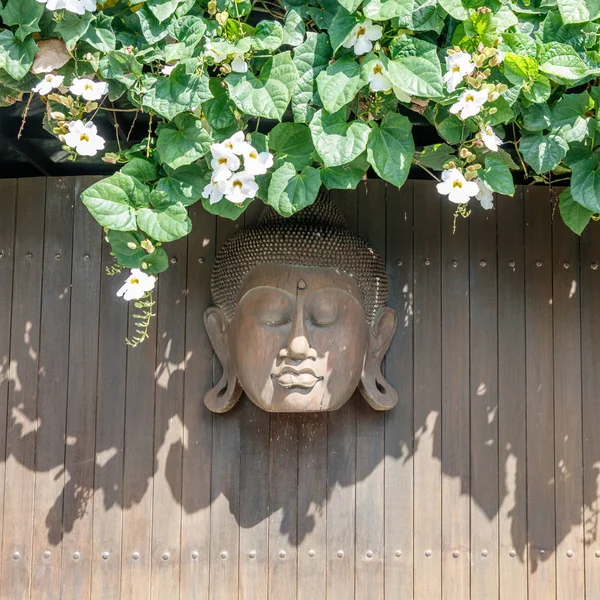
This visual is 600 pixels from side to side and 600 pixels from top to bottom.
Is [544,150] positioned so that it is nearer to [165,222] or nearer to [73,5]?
[165,222]

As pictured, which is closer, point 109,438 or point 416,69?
point 416,69

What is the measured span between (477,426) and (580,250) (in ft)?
2.21

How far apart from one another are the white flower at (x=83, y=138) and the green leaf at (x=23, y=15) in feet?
0.74

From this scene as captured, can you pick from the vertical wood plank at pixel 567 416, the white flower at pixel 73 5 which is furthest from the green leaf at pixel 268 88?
the vertical wood plank at pixel 567 416

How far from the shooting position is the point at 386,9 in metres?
1.71

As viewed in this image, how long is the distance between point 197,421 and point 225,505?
0.28 metres

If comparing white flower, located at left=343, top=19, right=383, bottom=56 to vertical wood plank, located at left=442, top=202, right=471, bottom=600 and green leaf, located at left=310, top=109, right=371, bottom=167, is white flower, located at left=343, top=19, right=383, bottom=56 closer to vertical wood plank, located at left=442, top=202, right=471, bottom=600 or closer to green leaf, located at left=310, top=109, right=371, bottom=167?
green leaf, located at left=310, top=109, right=371, bottom=167

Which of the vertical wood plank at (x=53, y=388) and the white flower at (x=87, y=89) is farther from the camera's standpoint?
the vertical wood plank at (x=53, y=388)

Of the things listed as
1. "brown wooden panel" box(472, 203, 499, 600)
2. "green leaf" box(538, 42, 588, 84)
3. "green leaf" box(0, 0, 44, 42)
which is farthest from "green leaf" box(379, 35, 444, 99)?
"brown wooden panel" box(472, 203, 499, 600)

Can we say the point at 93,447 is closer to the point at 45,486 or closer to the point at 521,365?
the point at 45,486

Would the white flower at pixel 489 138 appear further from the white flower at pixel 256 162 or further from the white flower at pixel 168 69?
the white flower at pixel 168 69

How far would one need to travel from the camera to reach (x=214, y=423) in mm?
2521

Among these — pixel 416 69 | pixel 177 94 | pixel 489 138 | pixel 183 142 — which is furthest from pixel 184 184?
pixel 489 138

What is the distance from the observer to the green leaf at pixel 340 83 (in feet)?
5.87
